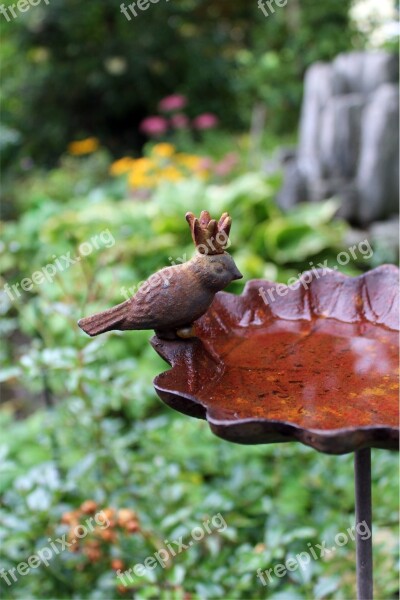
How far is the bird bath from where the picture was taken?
1.10 m

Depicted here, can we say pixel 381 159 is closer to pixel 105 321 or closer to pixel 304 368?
pixel 304 368

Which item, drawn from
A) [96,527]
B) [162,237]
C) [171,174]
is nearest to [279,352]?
[96,527]

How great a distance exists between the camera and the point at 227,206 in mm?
4367

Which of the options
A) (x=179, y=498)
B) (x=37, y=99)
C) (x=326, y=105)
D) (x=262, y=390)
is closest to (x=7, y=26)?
(x=37, y=99)

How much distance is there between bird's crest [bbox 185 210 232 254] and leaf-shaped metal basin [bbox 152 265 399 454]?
215mm

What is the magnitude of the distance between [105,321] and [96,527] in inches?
38.4

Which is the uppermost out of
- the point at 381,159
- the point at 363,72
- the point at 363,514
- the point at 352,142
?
the point at 363,72

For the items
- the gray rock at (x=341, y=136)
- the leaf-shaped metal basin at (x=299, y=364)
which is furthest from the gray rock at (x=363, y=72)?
the leaf-shaped metal basin at (x=299, y=364)

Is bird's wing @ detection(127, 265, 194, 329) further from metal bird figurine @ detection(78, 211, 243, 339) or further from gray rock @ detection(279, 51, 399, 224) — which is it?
gray rock @ detection(279, 51, 399, 224)

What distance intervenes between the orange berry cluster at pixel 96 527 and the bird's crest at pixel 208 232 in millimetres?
940

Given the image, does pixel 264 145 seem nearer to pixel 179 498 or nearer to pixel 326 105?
pixel 326 105

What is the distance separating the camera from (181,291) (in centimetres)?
134

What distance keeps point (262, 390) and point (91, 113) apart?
8.85 metres

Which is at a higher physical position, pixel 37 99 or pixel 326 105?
pixel 37 99
